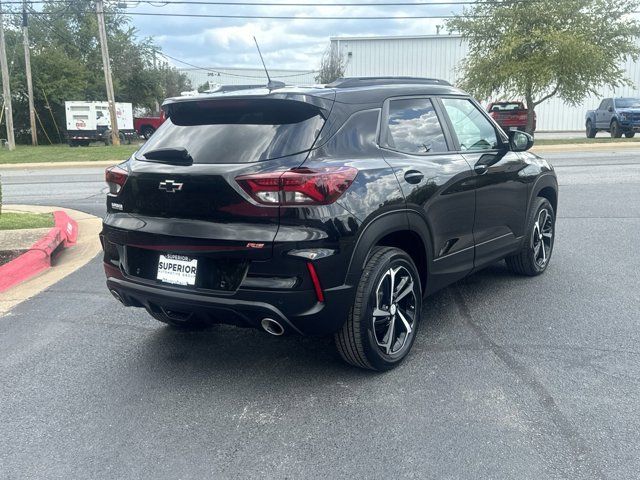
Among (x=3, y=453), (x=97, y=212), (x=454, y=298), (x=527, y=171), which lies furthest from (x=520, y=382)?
(x=97, y=212)

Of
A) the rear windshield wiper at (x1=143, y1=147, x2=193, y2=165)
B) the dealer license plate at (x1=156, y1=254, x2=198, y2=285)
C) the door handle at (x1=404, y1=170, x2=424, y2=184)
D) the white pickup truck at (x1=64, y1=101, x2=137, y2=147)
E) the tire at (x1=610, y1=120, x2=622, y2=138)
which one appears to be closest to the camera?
the dealer license plate at (x1=156, y1=254, x2=198, y2=285)

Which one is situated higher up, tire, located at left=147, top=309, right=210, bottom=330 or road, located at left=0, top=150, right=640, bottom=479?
tire, located at left=147, top=309, right=210, bottom=330

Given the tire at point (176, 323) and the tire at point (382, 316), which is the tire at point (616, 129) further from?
the tire at point (176, 323)

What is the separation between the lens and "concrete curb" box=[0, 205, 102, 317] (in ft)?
19.0

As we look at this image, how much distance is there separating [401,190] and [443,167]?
2.05 feet

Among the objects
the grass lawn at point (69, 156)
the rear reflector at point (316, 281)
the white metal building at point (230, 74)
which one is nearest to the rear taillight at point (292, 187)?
the rear reflector at point (316, 281)

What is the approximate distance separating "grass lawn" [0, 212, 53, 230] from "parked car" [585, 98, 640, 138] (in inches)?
1009

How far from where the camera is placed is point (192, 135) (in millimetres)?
3877

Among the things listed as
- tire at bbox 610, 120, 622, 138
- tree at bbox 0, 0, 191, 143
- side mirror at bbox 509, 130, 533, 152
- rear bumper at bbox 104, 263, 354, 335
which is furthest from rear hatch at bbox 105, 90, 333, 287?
tree at bbox 0, 0, 191, 143

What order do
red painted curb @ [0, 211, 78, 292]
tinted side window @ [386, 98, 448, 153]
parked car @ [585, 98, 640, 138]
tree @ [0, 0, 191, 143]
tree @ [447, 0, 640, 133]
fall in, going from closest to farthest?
tinted side window @ [386, 98, 448, 153]
red painted curb @ [0, 211, 78, 292]
tree @ [447, 0, 640, 133]
parked car @ [585, 98, 640, 138]
tree @ [0, 0, 191, 143]

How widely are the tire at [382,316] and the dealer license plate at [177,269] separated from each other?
93 cm

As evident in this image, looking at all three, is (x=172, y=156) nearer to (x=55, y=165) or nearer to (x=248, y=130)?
(x=248, y=130)

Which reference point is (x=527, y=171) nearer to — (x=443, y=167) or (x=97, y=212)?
(x=443, y=167)

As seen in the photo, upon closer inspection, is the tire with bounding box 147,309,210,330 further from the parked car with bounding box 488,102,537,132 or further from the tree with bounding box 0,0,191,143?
the tree with bounding box 0,0,191,143
